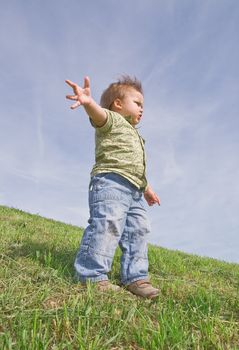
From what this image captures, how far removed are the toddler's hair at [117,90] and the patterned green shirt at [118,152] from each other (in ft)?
1.41

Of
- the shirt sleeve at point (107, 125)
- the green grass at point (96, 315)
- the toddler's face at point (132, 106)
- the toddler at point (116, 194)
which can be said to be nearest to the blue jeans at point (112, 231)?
the toddler at point (116, 194)

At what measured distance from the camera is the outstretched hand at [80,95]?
418 cm

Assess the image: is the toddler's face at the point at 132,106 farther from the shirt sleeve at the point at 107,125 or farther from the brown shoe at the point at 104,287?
the brown shoe at the point at 104,287

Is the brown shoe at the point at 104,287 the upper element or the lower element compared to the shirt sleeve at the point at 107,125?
lower

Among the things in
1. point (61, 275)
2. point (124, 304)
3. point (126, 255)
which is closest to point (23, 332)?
point (124, 304)

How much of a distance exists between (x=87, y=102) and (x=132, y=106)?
1.06 m

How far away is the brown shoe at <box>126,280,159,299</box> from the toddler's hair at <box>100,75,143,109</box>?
224 centimetres

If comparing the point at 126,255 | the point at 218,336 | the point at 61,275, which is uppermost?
the point at 126,255

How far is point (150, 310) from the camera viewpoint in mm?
3492

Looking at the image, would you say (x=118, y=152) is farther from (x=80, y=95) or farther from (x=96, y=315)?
(x=96, y=315)

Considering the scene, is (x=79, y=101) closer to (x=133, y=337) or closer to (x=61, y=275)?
(x=61, y=275)

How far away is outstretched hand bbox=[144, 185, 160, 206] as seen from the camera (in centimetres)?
555

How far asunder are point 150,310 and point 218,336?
0.70 meters

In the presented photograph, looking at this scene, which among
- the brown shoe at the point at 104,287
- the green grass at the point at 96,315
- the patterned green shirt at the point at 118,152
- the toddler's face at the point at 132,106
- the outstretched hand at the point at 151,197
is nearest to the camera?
the green grass at the point at 96,315
